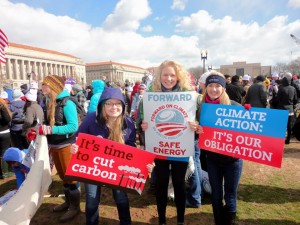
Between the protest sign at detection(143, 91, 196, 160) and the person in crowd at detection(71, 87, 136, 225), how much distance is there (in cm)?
30

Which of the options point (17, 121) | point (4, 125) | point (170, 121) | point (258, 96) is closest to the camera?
point (170, 121)

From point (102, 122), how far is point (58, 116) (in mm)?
1014

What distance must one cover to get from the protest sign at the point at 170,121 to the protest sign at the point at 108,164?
0.26 metres

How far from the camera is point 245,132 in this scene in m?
3.03

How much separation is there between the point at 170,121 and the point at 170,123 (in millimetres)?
26

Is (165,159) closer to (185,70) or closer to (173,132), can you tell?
(173,132)

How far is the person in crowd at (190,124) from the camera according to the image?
3.16 m

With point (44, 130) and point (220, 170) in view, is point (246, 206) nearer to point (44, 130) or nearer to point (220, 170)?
point (220, 170)

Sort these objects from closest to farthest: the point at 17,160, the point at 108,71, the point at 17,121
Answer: the point at 17,160
the point at 17,121
the point at 108,71

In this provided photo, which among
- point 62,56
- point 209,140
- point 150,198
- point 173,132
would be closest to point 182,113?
point 173,132

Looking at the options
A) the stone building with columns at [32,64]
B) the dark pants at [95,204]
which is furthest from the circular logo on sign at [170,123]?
the stone building with columns at [32,64]

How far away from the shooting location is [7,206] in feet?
10.3

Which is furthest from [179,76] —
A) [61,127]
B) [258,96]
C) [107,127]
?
[258,96]

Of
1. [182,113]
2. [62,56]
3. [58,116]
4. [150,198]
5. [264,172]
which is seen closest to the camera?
[182,113]
